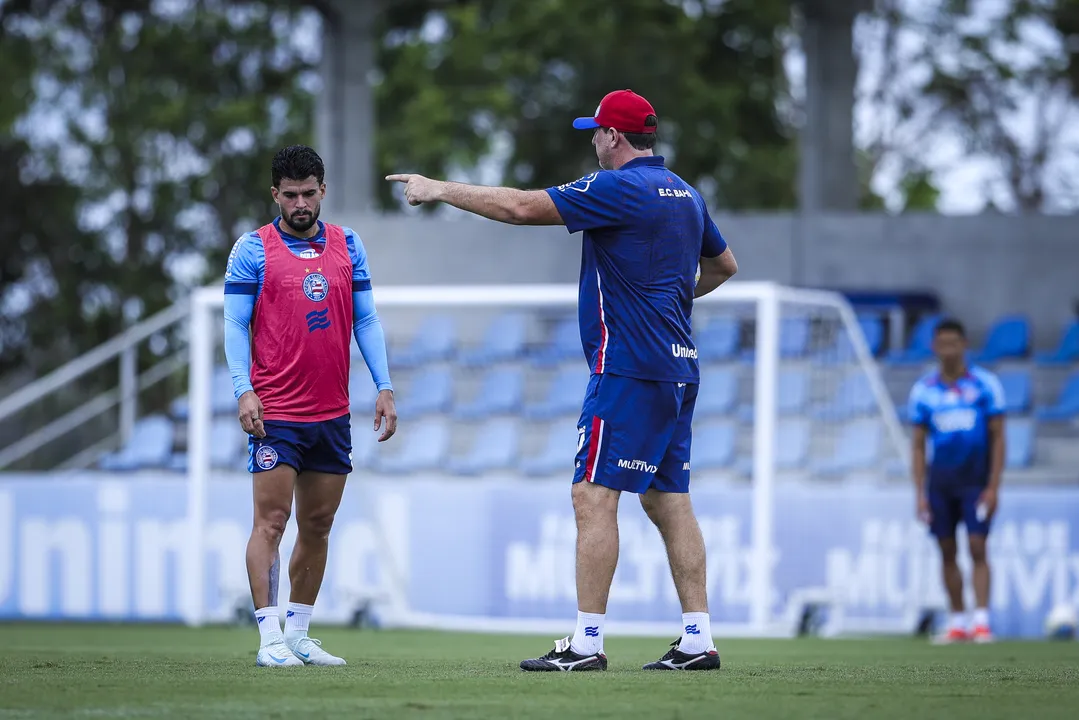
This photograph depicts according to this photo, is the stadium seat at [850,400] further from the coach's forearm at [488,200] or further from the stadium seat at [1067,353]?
the coach's forearm at [488,200]

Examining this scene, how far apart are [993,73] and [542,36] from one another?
886 centimetres

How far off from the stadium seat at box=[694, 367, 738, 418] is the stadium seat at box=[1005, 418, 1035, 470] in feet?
8.44

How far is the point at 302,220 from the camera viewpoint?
709 centimetres

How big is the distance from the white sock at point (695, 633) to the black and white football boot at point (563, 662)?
0.41 metres

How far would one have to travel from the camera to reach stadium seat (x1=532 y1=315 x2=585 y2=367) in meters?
A: 15.0

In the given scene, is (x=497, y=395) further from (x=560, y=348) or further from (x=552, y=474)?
(x=552, y=474)

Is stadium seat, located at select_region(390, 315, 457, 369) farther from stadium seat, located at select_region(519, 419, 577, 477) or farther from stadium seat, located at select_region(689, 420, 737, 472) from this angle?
stadium seat, located at select_region(689, 420, 737, 472)

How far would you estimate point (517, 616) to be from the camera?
1356 cm

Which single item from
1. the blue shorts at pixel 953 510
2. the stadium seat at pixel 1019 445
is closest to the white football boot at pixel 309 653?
the blue shorts at pixel 953 510

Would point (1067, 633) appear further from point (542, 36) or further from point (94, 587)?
point (542, 36)

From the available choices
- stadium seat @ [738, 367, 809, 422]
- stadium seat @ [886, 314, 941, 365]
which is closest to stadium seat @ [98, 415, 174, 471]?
stadium seat @ [738, 367, 809, 422]

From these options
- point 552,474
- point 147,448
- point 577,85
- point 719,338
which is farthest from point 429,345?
point 577,85

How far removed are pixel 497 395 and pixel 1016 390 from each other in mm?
5190

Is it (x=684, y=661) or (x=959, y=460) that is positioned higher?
(x=959, y=460)
